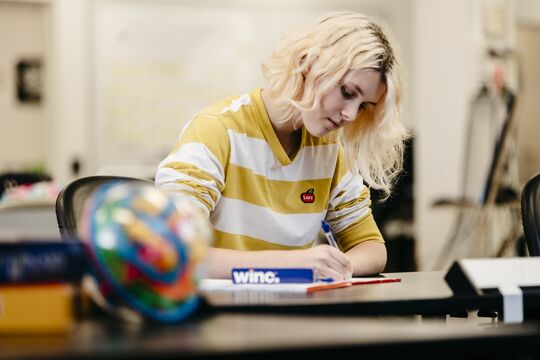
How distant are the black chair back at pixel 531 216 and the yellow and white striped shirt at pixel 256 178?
12.9 inches

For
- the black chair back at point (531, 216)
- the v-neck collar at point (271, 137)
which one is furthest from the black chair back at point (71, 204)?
the black chair back at point (531, 216)

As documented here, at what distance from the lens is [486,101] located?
211 inches

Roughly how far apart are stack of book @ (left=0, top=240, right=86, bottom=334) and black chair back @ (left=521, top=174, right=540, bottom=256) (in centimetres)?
126

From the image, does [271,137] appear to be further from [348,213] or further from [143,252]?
[143,252]

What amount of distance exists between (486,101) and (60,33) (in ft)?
8.76

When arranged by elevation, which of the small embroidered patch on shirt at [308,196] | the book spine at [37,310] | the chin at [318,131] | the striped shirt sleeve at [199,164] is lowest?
the book spine at [37,310]

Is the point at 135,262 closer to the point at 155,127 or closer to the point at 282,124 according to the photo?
the point at 282,124

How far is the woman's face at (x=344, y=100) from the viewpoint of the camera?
1758 mm

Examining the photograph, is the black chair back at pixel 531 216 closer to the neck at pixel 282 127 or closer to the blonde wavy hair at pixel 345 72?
the blonde wavy hair at pixel 345 72

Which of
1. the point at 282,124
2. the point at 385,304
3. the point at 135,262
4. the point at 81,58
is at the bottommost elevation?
the point at 385,304

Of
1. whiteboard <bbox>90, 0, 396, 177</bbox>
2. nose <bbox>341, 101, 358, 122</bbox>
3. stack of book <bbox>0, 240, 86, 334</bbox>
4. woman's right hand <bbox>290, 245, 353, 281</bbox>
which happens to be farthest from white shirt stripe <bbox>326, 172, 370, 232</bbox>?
whiteboard <bbox>90, 0, 396, 177</bbox>

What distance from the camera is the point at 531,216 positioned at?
1.89 metres

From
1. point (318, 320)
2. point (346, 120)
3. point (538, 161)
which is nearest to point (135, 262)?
point (318, 320)

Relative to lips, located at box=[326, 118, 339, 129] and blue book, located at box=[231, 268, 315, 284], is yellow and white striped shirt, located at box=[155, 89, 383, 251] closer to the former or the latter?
lips, located at box=[326, 118, 339, 129]
